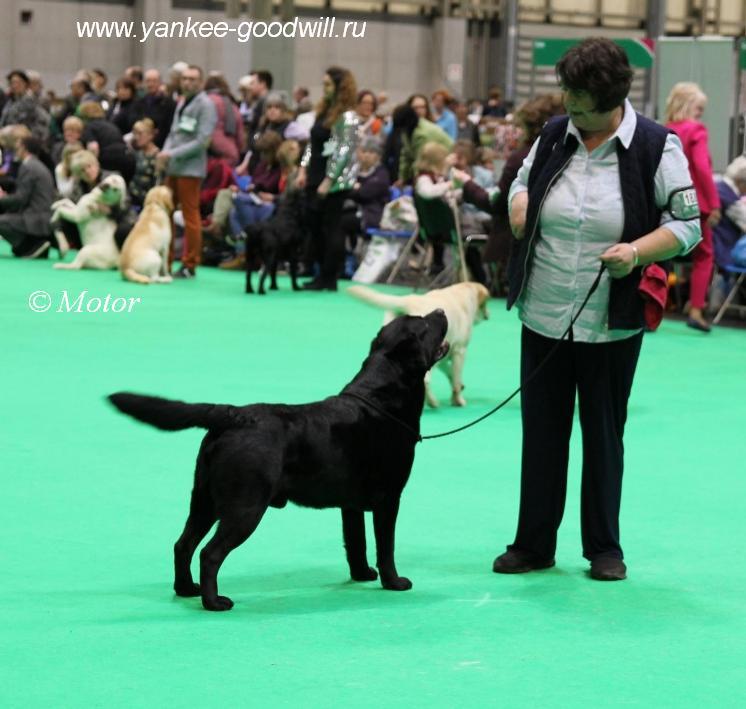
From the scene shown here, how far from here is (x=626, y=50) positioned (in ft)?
36.9

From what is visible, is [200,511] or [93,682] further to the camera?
[200,511]

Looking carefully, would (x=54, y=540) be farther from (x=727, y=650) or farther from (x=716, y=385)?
(x=716, y=385)

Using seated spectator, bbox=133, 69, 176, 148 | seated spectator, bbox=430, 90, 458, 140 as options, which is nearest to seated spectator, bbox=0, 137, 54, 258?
seated spectator, bbox=133, 69, 176, 148

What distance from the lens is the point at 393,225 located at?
40.7 feet

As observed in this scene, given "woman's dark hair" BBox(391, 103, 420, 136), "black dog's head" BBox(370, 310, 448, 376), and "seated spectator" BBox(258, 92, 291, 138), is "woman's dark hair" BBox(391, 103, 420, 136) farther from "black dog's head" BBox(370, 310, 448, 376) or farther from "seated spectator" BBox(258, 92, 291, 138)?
"black dog's head" BBox(370, 310, 448, 376)

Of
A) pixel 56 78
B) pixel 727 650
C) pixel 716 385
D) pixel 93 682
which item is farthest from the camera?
pixel 56 78

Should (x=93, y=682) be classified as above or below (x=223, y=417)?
below

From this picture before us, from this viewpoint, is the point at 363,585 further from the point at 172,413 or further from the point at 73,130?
the point at 73,130

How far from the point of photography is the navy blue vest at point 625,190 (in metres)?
3.63

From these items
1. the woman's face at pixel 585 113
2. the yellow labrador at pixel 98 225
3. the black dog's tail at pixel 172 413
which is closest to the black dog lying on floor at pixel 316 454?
the black dog's tail at pixel 172 413

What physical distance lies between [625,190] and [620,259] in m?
0.20

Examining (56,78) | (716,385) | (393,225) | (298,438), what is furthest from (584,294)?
(56,78)

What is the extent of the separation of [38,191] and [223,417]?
10870 mm

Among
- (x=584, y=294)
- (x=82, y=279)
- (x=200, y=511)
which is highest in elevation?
(x=584, y=294)
